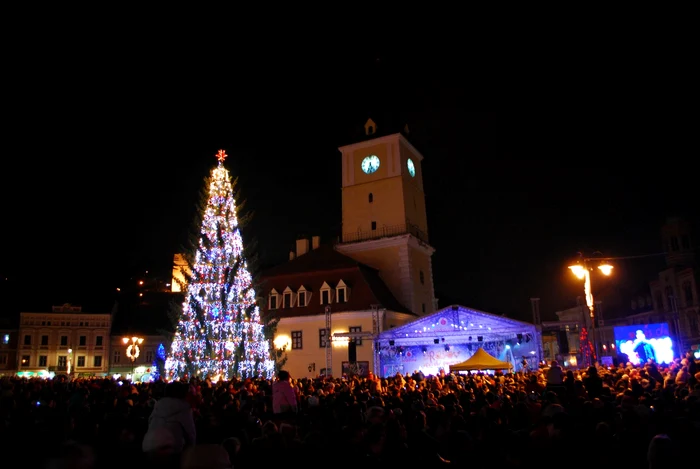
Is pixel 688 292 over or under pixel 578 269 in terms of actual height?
over

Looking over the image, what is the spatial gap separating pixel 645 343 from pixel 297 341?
921 inches

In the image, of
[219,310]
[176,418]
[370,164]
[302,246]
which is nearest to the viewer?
[176,418]

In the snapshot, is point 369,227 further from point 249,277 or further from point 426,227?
point 249,277

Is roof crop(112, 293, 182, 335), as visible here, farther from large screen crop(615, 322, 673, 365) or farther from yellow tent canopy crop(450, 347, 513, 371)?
large screen crop(615, 322, 673, 365)

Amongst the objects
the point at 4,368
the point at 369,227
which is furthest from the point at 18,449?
the point at 4,368

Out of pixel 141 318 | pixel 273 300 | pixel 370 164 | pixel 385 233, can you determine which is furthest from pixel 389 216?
pixel 141 318

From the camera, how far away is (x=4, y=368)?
2327 inches

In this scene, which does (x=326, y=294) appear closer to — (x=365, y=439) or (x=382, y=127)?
(x=382, y=127)

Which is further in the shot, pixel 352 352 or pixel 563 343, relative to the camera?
pixel 563 343

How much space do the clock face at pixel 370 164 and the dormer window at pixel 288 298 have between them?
40.9 ft

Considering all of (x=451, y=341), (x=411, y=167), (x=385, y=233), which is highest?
(x=411, y=167)

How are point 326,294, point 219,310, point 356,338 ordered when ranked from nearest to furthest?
1. point 219,310
2. point 356,338
3. point 326,294

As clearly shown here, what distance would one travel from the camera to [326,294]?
4266 centimetres

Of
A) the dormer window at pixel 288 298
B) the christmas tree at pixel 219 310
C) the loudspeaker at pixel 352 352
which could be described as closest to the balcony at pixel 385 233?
the dormer window at pixel 288 298
